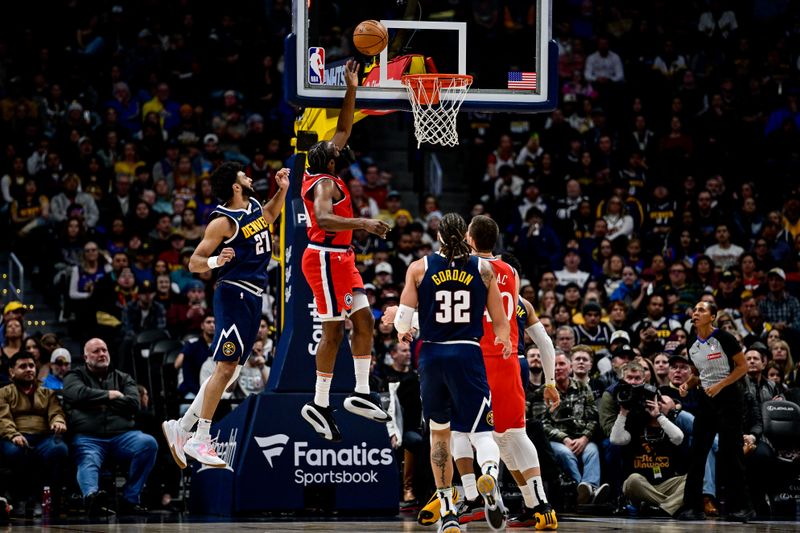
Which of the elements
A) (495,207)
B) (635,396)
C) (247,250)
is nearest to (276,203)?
(247,250)

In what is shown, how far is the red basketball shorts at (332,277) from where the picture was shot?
996cm

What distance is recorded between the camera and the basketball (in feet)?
34.3

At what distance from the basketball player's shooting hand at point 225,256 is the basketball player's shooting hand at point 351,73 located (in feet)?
5.29

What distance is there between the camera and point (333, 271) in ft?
32.7

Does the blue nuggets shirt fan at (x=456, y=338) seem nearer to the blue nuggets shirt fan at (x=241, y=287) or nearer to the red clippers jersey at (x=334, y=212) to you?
the red clippers jersey at (x=334, y=212)

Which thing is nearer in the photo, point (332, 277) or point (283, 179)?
point (332, 277)

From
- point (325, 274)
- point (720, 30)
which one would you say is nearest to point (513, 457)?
point (325, 274)

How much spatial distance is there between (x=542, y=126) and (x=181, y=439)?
1210 centimetres

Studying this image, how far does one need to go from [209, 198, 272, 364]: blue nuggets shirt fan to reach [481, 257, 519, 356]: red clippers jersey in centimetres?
185

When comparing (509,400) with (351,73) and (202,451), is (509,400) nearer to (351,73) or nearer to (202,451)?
(202,451)

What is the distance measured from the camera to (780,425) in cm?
1345

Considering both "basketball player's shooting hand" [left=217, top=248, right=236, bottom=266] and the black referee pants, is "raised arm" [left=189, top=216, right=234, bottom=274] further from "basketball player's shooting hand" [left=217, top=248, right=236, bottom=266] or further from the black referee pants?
the black referee pants

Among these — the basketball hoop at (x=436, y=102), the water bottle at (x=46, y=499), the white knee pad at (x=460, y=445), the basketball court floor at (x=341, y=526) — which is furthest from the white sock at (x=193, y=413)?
the water bottle at (x=46, y=499)

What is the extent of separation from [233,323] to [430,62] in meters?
2.84
